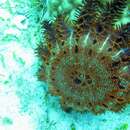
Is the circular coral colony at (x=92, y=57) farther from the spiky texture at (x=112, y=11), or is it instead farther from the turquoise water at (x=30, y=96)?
the turquoise water at (x=30, y=96)

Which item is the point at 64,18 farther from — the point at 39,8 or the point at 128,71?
the point at 39,8

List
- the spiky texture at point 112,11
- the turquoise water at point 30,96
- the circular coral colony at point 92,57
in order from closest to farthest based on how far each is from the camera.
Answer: the spiky texture at point 112,11 < the circular coral colony at point 92,57 < the turquoise water at point 30,96

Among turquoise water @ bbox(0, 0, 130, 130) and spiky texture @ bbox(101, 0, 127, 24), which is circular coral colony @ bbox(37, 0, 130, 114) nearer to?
spiky texture @ bbox(101, 0, 127, 24)

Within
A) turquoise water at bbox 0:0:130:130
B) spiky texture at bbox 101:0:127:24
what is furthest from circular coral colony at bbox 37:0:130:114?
turquoise water at bbox 0:0:130:130

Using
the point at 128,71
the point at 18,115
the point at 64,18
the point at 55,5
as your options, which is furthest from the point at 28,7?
the point at 128,71

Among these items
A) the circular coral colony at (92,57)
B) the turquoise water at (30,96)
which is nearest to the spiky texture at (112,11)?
the circular coral colony at (92,57)

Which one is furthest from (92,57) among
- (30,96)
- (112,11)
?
(30,96)

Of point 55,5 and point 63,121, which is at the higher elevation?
point 55,5
